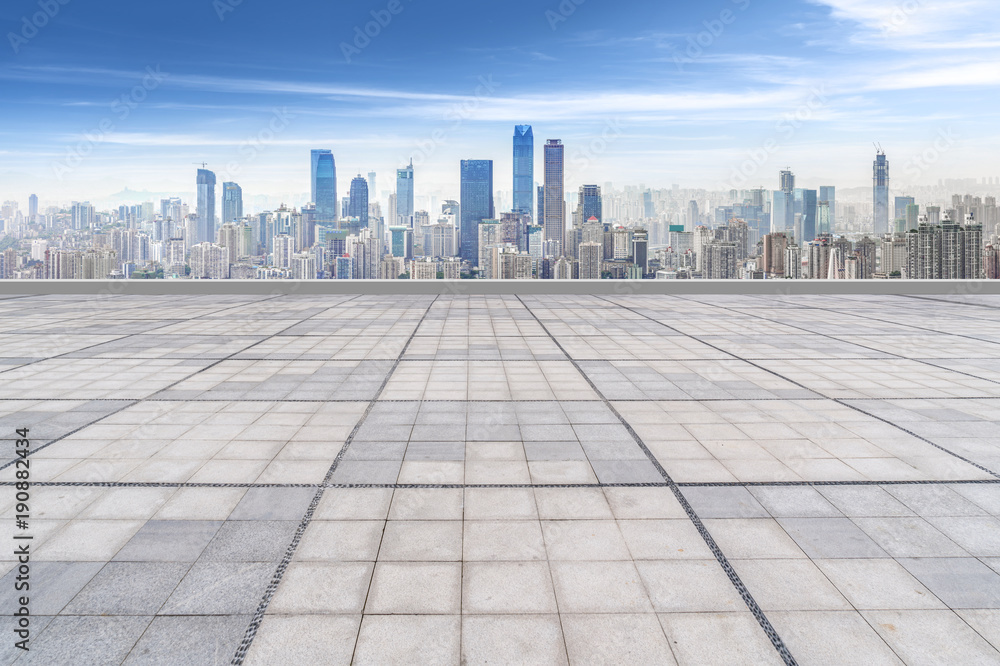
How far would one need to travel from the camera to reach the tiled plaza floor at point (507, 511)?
10.5ft

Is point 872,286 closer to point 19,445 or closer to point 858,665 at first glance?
point 858,665

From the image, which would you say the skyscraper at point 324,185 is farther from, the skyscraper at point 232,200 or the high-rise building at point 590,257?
the high-rise building at point 590,257

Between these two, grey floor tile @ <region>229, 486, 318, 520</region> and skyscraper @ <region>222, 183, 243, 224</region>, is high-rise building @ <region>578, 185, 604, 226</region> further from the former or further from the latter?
grey floor tile @ <region>229, 486, 318, 520</region>

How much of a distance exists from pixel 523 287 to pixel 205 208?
38658 mm

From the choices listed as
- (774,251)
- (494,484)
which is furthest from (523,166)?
(494,484)

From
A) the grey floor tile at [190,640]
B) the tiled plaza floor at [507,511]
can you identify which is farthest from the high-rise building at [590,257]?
the grey floor tile at [190,640]

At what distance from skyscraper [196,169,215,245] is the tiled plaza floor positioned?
1697 inches

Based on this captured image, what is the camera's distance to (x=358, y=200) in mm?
72188

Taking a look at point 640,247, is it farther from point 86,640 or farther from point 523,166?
point 523,166

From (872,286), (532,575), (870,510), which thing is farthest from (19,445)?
(872,286)

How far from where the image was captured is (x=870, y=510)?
4.62 m

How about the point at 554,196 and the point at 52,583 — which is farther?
the point at 554,196
